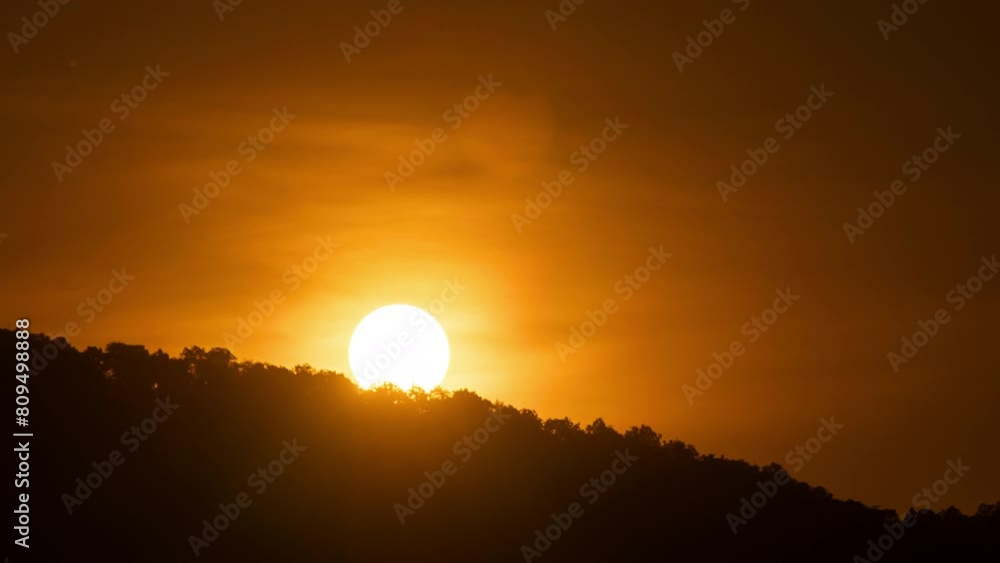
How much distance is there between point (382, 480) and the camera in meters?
46.0

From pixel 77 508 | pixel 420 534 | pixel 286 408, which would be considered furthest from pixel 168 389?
pixel 420 534
